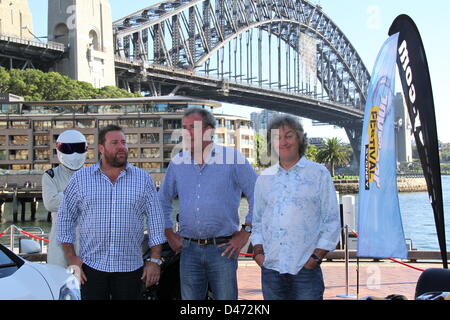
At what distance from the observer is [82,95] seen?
2522 inches

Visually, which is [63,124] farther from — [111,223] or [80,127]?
[111,223]

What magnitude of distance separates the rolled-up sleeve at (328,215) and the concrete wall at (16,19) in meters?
70.0

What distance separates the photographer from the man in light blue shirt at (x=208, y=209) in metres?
3.98

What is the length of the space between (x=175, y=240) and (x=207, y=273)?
1.22 ft

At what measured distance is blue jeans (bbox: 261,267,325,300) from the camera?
3.51 metres

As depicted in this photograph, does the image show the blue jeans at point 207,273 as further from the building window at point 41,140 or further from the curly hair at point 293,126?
the building window at point 41,140

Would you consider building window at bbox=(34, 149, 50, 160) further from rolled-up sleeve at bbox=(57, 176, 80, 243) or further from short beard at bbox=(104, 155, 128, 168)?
short beard at bbox=(104, 155, 128, 168)

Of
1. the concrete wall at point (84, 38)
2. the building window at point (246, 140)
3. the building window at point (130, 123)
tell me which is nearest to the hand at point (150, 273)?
the building window at point (130, 123)

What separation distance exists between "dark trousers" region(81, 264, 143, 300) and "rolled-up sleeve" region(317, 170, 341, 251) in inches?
48.9

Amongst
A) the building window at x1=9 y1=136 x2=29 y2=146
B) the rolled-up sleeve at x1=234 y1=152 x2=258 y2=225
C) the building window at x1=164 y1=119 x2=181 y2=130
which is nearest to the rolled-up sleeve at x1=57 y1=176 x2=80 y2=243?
the rolled-up sleeve at x1=234 y1=152 x2=258 y2=225

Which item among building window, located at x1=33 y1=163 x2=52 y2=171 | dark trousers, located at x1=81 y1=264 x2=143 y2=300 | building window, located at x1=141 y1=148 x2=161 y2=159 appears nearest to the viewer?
dark trousers, located at x1=81 y1=264 x2=143 y2=300

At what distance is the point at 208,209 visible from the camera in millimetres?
4043

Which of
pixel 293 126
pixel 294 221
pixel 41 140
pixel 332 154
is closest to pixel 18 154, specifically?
pixel 41 140
